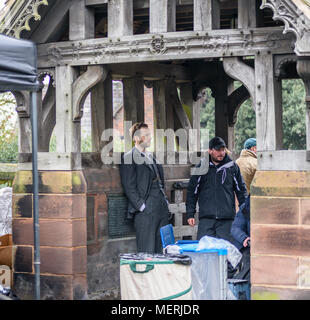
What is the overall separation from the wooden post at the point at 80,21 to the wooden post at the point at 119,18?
359 millimetres

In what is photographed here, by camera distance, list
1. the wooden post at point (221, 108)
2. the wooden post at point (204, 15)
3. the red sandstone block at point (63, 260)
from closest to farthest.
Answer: the wooden post at point (204, 15) < the red sandstone block at point (63, 260) < the wooden post at point (221, 108)

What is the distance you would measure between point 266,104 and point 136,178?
92.5 inches

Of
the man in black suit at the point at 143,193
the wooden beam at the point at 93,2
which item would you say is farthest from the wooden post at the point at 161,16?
the man in black suit at the point at 143,193

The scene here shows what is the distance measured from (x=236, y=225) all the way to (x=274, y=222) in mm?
568

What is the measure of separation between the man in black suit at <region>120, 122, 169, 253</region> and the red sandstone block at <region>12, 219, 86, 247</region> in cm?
78

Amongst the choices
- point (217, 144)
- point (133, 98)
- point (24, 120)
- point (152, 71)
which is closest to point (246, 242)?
point (217, 144)

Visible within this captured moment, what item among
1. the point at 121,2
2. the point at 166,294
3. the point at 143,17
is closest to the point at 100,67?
the point at 121,2

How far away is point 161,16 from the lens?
8125mm

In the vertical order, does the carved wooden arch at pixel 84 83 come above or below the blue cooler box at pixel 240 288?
above

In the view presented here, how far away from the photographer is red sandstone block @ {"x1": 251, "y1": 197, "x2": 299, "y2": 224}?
7.35 m

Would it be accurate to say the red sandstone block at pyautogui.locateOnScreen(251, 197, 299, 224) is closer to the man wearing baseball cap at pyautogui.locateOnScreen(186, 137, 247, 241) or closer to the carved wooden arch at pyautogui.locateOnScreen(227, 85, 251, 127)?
the man wearing baseball cap at pyautogui.locateOnScreen(186, 137, 247, 241)

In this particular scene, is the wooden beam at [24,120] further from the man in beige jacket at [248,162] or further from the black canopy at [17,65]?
the man in beige jacket at [248,162]

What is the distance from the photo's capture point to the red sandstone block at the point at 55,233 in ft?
28.5

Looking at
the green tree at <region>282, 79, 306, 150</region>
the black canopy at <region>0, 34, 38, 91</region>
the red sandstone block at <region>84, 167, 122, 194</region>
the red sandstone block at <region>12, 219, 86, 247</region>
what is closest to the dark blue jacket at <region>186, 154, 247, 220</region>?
the red sandstone block at <region>84, 167, 122, 194</region>
